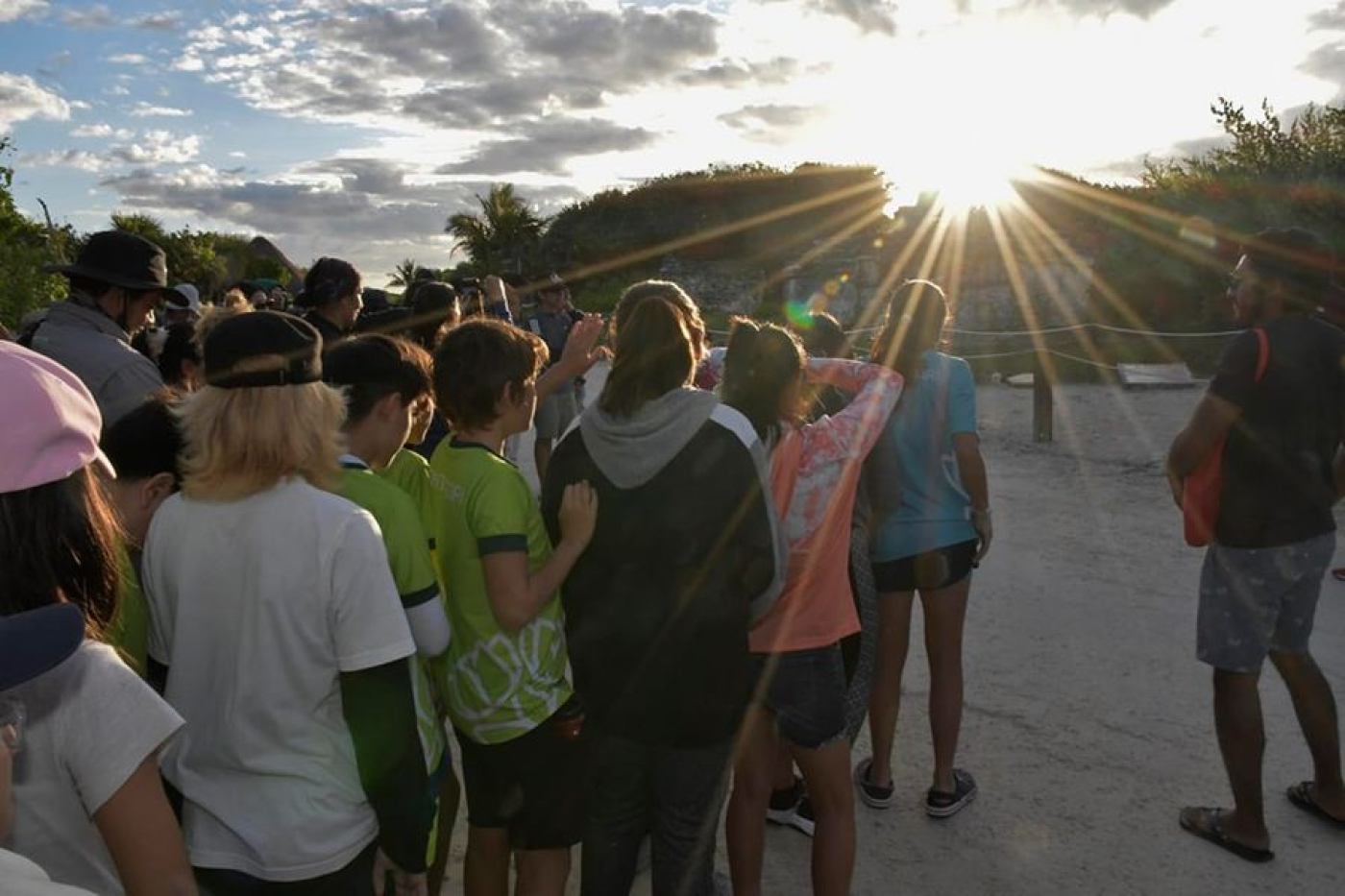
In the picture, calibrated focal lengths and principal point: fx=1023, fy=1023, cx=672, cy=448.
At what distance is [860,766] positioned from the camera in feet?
13.5

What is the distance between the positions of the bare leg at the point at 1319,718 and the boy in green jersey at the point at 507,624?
104 inches

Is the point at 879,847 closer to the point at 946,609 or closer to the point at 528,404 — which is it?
the point at 946,609

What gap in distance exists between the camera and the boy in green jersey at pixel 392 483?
219cm

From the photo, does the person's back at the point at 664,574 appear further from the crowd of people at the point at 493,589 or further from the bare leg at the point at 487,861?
the bare leg at the point at 487,861

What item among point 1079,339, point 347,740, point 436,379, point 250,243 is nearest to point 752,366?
point 436,379

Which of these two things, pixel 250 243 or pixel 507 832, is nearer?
pixel 507 832

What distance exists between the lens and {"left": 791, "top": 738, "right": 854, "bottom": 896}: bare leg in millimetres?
2928

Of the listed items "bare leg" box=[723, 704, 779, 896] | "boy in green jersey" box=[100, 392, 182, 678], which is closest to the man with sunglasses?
"bare leg" box=[723, 704, 779, 896]

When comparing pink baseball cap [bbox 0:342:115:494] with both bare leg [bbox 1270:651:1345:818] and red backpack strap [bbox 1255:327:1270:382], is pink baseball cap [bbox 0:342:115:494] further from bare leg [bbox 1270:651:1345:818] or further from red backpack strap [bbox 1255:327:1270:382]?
bare leg [bbox 1270:651:1345:818]

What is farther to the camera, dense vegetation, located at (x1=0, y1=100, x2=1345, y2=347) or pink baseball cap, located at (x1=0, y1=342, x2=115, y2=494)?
dense vegetation, located at (x1=0, y1=100, x2=1345, y2=347)

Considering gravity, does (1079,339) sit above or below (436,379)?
below

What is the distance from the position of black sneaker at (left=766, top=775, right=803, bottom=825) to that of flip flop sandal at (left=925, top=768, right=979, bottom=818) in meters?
0.48

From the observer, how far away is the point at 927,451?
3.71 meters

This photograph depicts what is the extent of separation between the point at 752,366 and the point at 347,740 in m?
1.46
